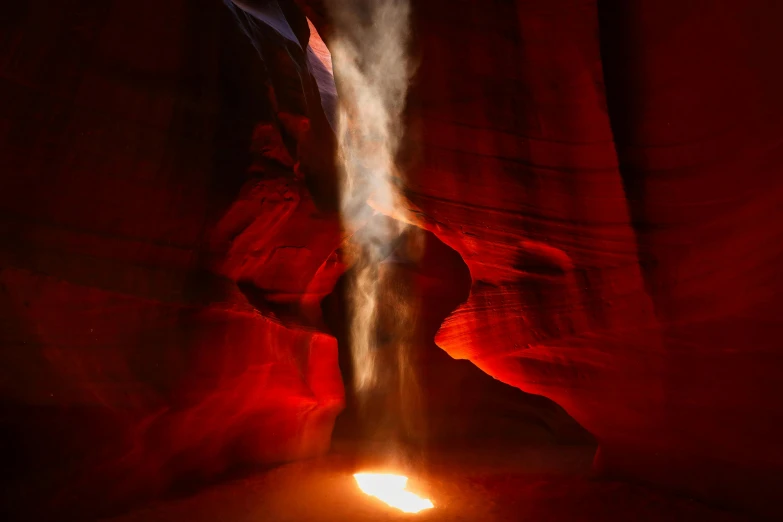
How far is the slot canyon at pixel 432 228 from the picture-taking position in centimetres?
509

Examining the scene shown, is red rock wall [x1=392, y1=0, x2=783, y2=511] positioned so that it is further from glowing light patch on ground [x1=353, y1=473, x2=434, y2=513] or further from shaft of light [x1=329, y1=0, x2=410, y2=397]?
glowing light patch on ground [x1=353, y1=473, x2=434, y2=513]

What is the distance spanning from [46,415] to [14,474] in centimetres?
67

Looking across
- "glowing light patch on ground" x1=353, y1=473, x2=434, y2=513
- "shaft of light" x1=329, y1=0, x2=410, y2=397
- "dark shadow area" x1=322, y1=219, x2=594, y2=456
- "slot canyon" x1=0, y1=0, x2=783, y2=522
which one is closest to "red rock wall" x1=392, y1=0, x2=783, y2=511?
"slot canyon" x1=0, y1=0, x2=783, y2=522

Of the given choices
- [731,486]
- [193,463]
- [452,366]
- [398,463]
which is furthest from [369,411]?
[731,486]

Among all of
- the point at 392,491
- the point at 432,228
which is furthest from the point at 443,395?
the point at 432,228

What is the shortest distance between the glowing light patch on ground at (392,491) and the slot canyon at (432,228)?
32cm

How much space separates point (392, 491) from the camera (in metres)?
8.12

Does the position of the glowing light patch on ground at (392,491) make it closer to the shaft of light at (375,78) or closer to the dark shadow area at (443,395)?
the dark shadow area at (443,395)

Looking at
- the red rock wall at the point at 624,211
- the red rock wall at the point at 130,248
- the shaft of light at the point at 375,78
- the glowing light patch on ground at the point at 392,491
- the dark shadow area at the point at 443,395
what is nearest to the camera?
the red rock wall at the point at 624,211

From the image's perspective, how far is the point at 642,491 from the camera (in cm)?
650

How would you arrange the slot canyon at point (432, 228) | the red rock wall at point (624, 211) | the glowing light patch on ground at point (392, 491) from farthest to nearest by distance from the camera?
the glowing light patch on ground at point (392, 491), the slot canyon at point (432, 228), the red rock wall at point (624, 211)

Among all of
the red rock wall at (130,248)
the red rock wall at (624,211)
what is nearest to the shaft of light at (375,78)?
the red rock wall at (624,211)

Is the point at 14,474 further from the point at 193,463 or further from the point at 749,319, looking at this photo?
the point at 749,319

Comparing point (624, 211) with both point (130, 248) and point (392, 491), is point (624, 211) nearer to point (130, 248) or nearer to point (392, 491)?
point (392, 491)
